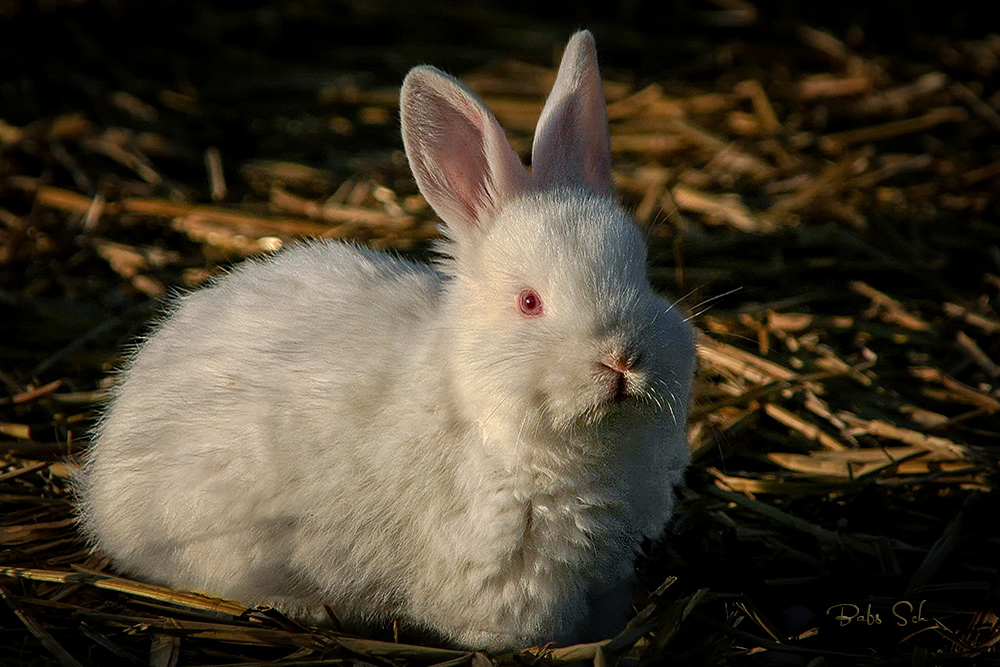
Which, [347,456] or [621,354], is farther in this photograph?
[347,456]

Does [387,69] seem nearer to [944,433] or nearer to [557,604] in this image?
[944,433]

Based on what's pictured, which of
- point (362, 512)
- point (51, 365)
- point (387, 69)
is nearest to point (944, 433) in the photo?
point (362, 512)

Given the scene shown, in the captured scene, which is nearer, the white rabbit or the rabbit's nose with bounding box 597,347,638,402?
the rabbit's nose with bounding box 597,347,638,402

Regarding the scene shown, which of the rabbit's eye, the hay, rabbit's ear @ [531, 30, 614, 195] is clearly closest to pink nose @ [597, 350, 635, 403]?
the rabbit's eye

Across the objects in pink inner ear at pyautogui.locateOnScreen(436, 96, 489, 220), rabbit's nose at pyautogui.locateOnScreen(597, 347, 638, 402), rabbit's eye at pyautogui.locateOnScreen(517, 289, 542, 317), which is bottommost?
rabbit's nose at pyautogui.locateOnScreen(597, 347, 638, 402)

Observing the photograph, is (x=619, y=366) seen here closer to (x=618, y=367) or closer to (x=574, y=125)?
(x=618, y=367)
